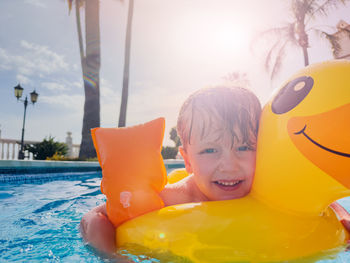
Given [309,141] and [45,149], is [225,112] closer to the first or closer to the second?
[309,141]

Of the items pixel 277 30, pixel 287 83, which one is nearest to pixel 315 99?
pixel 287 83

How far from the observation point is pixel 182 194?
1971mm

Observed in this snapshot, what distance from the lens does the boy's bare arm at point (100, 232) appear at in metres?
1.64

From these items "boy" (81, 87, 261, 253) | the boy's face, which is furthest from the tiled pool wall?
the boy's face

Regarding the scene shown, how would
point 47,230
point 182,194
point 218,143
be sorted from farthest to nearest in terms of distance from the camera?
point 47,230 → point 182,194 → point 218,143

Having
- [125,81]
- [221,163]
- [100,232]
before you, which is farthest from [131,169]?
[125,81]

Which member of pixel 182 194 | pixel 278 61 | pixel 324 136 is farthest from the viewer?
pixel 278 61

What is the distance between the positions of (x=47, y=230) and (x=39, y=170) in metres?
5.45

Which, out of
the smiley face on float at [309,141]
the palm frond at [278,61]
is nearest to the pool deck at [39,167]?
the smiley face on float at [309,141]

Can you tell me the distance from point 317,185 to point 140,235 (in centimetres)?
102

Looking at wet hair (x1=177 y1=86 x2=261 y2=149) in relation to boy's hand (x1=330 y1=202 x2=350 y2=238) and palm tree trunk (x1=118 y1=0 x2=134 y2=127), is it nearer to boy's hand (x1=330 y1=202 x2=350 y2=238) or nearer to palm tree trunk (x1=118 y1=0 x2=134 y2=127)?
boy's hand (x1=330 y1=202 x2=350 y2=238)

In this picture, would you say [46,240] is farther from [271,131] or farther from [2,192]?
[2,192]

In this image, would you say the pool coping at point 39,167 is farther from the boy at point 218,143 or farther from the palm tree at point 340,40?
the palm tree at point 340,40

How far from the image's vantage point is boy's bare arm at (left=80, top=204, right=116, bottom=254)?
1.64 metres
